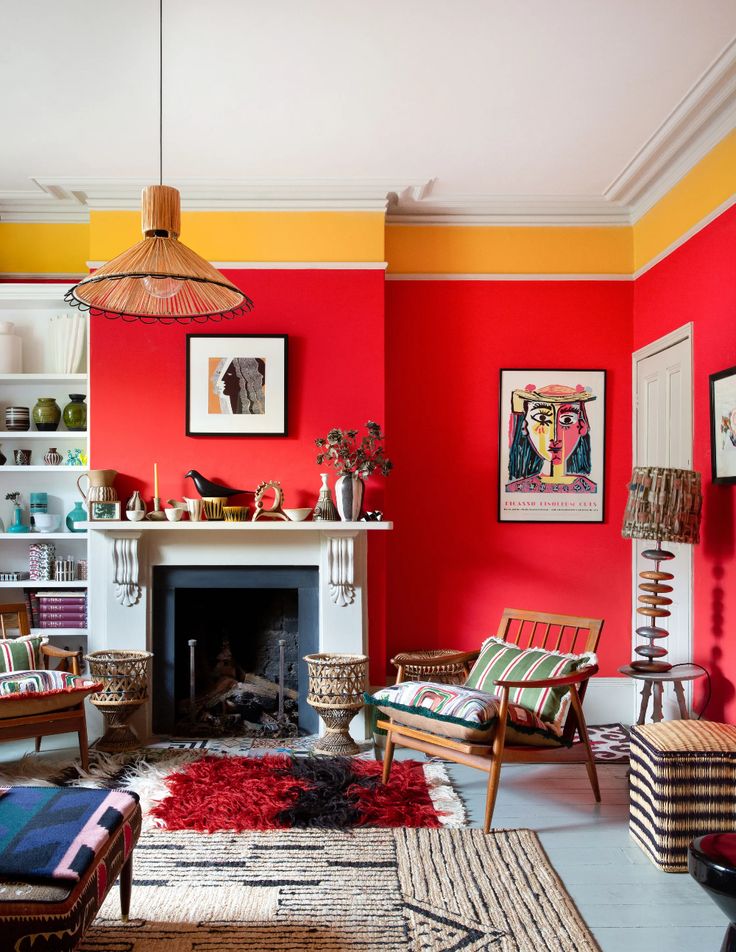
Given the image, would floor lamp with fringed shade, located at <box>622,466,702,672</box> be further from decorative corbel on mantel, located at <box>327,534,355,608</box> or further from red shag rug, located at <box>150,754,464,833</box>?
decorative corbel on mantel, located at <box>327,534,355,608</box>

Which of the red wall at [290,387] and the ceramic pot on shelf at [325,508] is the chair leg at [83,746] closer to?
the red wall at [290,387]

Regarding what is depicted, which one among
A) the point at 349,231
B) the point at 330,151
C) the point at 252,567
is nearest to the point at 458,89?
the point at 330,151

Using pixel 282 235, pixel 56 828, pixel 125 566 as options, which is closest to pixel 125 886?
pixel 56 828

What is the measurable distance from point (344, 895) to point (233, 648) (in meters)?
2.28

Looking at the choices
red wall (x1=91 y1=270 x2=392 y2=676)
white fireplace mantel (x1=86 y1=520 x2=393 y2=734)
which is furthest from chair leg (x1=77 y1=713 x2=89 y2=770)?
red wall (x1=91 y1=270 x2=392 y2=676)

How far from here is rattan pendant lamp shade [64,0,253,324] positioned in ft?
7.56

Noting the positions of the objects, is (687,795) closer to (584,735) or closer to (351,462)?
(584,735)

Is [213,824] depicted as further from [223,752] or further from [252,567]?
[252,567]

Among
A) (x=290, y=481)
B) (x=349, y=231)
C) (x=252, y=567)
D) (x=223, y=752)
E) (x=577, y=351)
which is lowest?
(x=223, y=752)

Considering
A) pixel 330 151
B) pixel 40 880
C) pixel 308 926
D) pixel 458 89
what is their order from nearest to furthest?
1. pixel 40 880
2. pixel 308 926
3. pixel 458 89
4. pixel 330 151

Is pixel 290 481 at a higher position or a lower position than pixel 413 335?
lower

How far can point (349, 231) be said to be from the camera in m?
4.86

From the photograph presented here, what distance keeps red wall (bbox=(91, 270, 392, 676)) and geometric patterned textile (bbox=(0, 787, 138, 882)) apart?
7.91 ft

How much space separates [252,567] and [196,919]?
Answer: 7.56 ft
